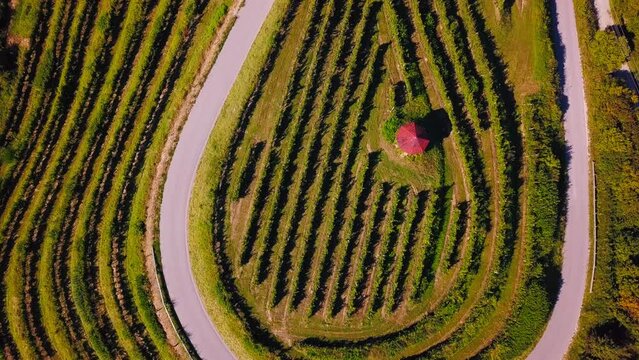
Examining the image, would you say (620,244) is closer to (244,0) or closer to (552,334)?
(552,334)

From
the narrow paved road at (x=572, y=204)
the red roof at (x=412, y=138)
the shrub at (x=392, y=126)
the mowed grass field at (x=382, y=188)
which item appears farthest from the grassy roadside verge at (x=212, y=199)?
the narrow paved road at (x=572, y=204)

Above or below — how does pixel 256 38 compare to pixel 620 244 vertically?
above

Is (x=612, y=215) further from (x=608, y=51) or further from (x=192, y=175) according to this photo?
(x=192, y=175)

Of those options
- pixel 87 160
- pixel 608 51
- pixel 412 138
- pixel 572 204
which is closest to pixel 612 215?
pixel 572 204

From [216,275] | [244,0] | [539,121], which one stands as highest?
[244,0]

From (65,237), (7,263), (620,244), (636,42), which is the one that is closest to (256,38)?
(65,237)
